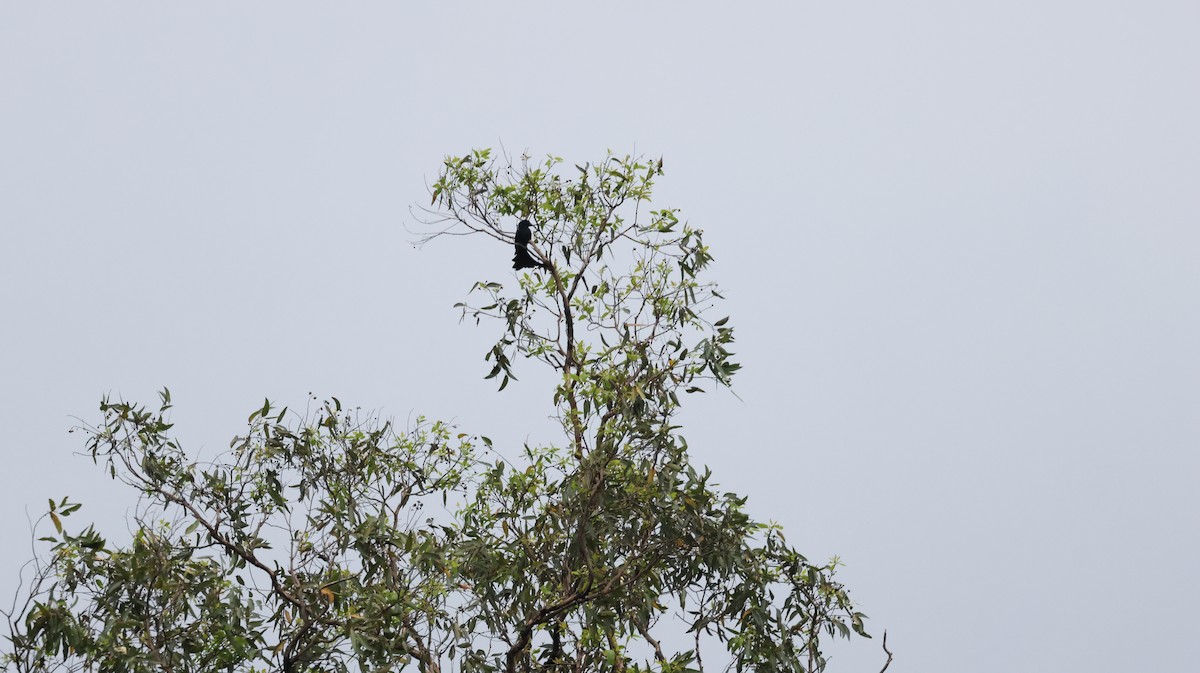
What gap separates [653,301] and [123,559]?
2.45m

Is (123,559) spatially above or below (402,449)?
below

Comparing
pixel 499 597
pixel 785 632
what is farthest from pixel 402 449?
pixel 785 632

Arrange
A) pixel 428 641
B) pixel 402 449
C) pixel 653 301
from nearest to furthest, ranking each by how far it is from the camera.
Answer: pixel 428 641
pixel 653 301
pixel 402 449

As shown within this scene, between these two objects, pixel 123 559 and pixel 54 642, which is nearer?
pixel 54 642

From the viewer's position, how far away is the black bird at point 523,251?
6277 mm

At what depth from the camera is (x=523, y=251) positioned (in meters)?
6.28

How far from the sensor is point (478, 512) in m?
6.09

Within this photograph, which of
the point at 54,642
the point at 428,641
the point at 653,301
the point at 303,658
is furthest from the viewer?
the point at 653,301

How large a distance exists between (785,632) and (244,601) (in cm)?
226

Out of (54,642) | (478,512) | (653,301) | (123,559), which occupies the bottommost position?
(54,642)

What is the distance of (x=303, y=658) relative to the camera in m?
4.89

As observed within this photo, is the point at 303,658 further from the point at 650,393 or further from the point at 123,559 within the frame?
the point at 650,393

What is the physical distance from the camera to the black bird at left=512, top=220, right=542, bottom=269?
628 cm

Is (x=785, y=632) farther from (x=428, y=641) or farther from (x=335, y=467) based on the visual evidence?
(x=335, y=467)
